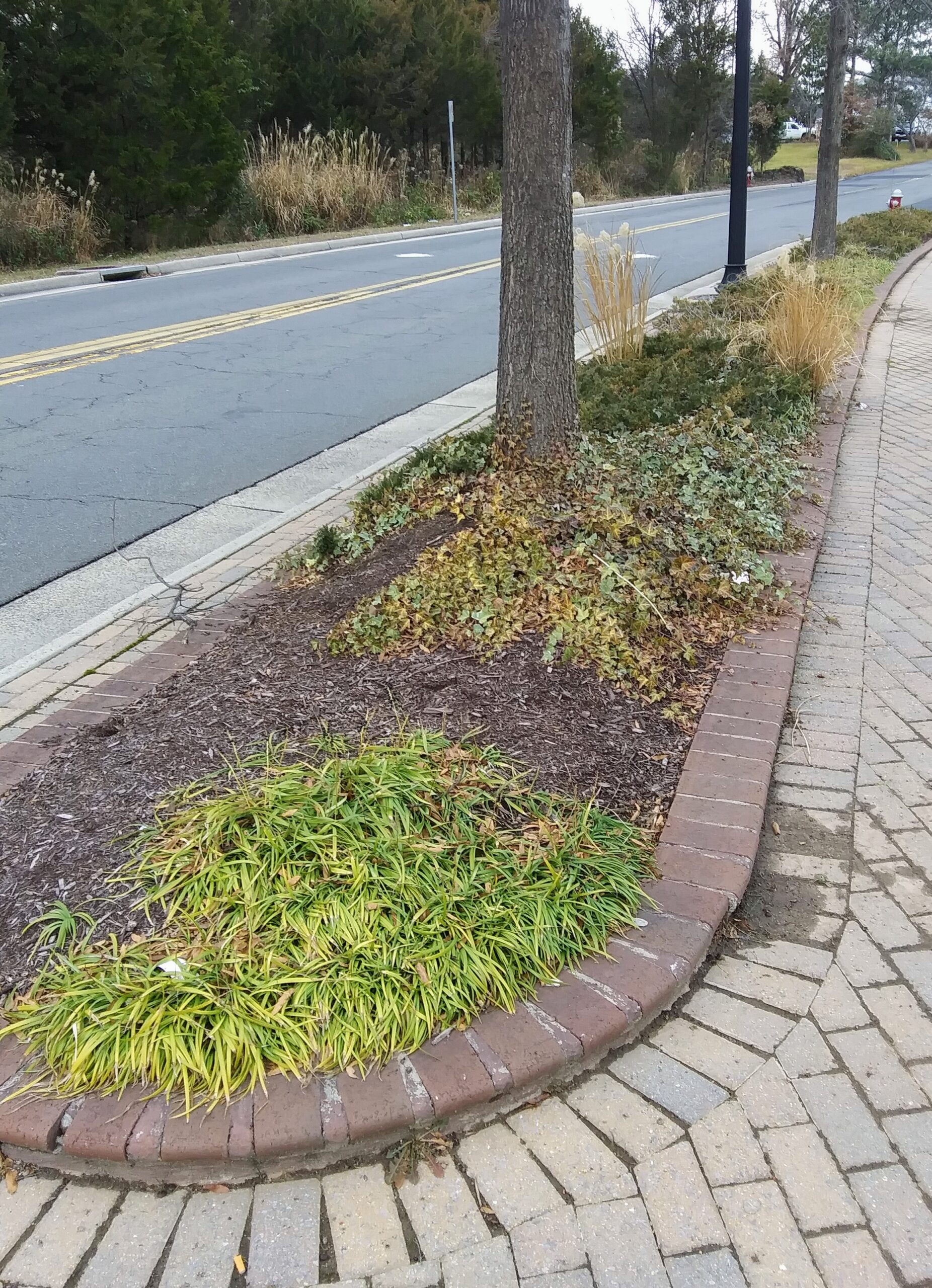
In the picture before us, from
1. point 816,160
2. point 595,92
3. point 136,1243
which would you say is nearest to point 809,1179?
point 136,1243

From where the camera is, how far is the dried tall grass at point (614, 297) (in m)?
7.39

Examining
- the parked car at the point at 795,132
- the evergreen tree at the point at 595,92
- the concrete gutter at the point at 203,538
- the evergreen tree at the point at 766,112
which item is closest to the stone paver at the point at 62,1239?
the concrete gutter at the point at 203,538

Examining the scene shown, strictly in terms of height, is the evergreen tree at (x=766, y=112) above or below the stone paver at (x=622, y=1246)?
above

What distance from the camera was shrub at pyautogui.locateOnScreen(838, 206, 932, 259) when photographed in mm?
17953

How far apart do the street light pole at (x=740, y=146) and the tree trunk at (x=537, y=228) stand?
7.77 metres

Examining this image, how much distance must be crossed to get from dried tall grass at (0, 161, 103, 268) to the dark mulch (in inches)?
638

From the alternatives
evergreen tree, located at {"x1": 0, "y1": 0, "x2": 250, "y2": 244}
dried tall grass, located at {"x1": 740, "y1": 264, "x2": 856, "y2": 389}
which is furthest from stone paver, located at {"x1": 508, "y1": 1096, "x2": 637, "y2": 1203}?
evergreen tree, located at {"x1": 0, "y1": 0, "x2": 250, "y2": 244}

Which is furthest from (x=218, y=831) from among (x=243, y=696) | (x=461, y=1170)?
(x=461, y=1170)

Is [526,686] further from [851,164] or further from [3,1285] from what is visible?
[851,164]

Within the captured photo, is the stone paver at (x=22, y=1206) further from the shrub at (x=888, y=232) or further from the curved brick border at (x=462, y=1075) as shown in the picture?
the shrub at (x=888, y=232)

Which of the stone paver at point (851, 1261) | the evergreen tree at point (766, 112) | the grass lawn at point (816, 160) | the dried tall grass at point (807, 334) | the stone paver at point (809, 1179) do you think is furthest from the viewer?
the grass lawn at point (816, 160)

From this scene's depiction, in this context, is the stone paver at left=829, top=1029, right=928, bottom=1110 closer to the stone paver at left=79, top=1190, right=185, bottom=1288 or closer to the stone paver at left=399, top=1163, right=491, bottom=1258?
the stone paver at left=399, top=1163, right=491, bottom=1258

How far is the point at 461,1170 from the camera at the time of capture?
2055 mm

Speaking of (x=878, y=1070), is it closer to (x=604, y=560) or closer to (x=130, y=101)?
(x=604, y=560)
